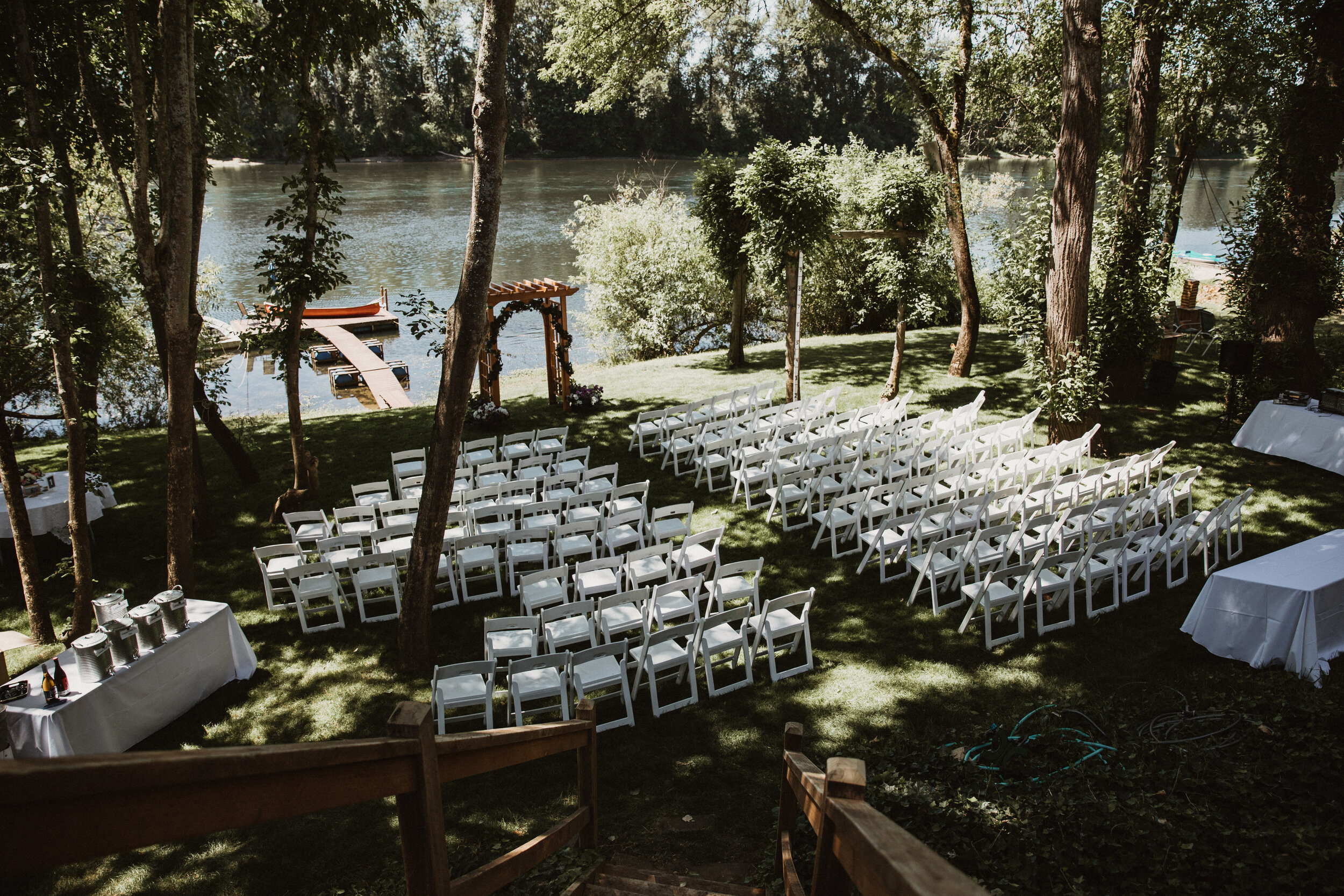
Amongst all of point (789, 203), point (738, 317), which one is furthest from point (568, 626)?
point (738, 317)

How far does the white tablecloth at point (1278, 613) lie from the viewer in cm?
602

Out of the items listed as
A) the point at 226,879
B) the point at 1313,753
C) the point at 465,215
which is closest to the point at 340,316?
the point at 465,215

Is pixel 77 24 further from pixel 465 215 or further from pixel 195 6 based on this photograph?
pixel 465 215

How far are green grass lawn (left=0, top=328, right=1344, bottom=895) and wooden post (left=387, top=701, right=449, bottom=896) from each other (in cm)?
268

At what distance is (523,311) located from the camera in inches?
557

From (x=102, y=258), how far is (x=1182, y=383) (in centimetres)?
1925

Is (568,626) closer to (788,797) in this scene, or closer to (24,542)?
(788,797)

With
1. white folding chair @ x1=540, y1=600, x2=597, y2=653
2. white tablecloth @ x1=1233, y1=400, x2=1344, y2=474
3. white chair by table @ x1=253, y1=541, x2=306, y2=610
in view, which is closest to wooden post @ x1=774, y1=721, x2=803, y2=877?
white folding chair @ x1=540, y1=600, x2=597, y2=653

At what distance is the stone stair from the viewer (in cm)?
336

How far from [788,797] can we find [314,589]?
226 inches

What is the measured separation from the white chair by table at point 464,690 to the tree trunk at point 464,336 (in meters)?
0.92

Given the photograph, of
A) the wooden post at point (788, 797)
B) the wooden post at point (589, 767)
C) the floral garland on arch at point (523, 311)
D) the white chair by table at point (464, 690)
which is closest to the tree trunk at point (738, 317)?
the floral garland on arch at point (523, 311)

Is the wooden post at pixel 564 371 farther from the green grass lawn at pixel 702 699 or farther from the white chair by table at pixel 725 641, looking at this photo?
the white chair by table at pixel 725 641

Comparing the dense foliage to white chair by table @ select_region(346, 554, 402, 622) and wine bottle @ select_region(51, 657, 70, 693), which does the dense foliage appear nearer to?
white chair by table @ select_region(346, 554, 402, 622)
